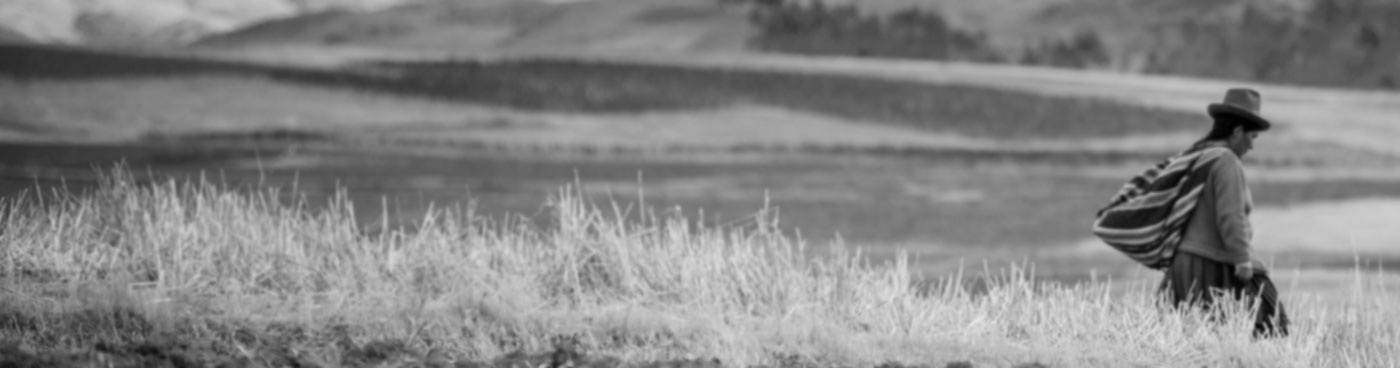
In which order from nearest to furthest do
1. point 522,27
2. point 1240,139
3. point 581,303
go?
point 1240,139
point 581,303
point 522,27

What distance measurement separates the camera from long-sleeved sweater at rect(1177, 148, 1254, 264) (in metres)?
7.75

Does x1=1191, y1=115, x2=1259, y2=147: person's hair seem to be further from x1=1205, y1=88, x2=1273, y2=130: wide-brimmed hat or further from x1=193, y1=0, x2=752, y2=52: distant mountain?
x1=193, y1=0, x2=752, y2=52: distant mountain

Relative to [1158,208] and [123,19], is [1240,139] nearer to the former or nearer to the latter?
[1158,208]

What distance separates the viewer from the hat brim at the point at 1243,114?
306 inches

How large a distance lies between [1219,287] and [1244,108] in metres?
0.71

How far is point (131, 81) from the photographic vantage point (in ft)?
92.2

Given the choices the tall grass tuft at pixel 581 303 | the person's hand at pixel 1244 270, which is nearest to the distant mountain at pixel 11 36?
the tall grass tuft at pixel 581 303

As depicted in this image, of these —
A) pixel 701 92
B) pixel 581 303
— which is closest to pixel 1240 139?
pixel 581 303

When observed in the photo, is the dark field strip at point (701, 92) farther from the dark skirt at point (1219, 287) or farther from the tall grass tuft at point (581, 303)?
the dark skirt at point (1219, 287)

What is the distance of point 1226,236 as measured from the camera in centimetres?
779

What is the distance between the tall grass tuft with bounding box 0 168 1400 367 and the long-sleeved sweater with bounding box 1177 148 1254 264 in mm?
241

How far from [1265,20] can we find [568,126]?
56.6ft

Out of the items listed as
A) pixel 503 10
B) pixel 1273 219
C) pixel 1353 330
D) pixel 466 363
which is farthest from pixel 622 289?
pixel 503 10

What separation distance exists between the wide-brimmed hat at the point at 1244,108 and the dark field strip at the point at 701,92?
848 inches
